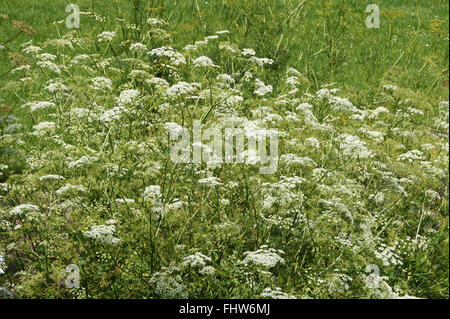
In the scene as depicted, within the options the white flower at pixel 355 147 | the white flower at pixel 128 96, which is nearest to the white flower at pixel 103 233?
the white flower at pixel 128 96

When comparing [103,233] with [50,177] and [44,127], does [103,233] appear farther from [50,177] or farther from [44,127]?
[44,127]

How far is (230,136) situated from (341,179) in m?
0.85

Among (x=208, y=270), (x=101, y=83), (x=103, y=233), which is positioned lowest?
(x=208, y=270)

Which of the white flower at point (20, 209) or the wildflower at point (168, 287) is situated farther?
the white flower at point (20, 209)

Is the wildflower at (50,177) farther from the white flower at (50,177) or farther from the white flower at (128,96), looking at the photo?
the white flower at (128,96)

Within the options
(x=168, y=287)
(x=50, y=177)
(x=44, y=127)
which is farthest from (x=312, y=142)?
(x=44, y=127)

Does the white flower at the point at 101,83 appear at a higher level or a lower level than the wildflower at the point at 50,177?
higher

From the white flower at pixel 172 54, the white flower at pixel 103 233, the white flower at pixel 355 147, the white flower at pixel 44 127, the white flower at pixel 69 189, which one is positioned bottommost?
the white flower at pixel 103 233

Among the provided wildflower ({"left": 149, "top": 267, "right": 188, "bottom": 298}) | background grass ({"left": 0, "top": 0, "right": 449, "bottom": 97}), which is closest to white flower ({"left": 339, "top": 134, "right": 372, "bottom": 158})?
wildflower ({"left": 149, "top": 267, "right": 188, "bottom": 298})

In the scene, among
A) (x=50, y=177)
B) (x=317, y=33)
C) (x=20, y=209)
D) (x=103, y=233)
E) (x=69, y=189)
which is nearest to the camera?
(x=103, y=233)

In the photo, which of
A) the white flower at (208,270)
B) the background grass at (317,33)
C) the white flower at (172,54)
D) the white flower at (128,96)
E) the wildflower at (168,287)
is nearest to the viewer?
the wildflower at (168,287)

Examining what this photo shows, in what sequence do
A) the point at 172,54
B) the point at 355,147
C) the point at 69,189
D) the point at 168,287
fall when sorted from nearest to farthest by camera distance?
the point at 168,287 → the point at 69,189 → the point at 355,147 → the point at 172,54

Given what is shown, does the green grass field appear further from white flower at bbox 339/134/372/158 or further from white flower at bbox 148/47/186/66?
white flower at bbox 148/47/186/66
